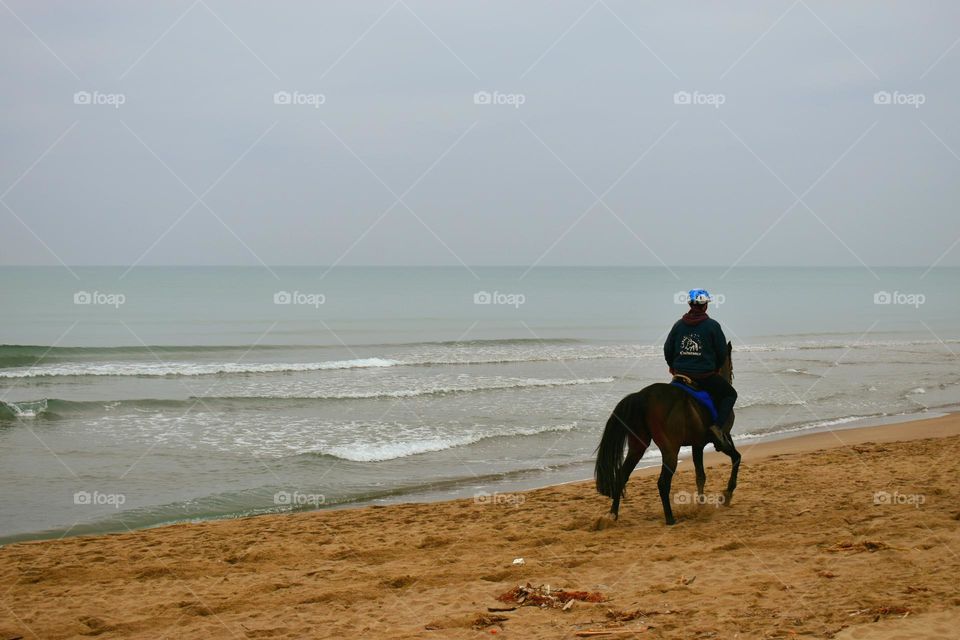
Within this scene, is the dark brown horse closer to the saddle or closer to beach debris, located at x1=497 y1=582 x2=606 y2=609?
the saddle

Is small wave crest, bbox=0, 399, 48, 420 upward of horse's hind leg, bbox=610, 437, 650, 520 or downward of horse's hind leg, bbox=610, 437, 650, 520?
upward

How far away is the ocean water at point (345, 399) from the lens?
10766 mm

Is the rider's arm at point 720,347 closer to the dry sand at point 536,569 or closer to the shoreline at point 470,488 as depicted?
the dry sand at point 536,569

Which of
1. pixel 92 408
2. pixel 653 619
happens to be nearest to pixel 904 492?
pixel 653 619

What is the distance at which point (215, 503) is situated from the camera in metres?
9.97

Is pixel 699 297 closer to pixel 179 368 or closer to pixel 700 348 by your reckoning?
pixel 700 348

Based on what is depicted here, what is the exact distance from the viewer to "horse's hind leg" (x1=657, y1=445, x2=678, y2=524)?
7430 millimetres

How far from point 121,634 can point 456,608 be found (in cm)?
225

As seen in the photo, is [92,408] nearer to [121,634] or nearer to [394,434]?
[394,434]

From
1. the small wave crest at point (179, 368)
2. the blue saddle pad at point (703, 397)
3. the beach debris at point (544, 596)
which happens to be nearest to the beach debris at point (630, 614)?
the beach debris at point (544, 596)

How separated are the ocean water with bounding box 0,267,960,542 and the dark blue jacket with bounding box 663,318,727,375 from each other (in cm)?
385

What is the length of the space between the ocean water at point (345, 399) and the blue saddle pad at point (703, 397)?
3.78m

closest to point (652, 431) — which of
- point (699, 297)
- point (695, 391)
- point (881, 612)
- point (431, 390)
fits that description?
point (695, 391)

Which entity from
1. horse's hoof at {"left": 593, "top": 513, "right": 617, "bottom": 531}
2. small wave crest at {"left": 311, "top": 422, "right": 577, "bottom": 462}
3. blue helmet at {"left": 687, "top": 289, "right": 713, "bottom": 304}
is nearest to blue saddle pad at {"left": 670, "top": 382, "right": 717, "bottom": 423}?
blue helmet at {"left": 687, "top": 289, "right": 713, "bottom": 304}
